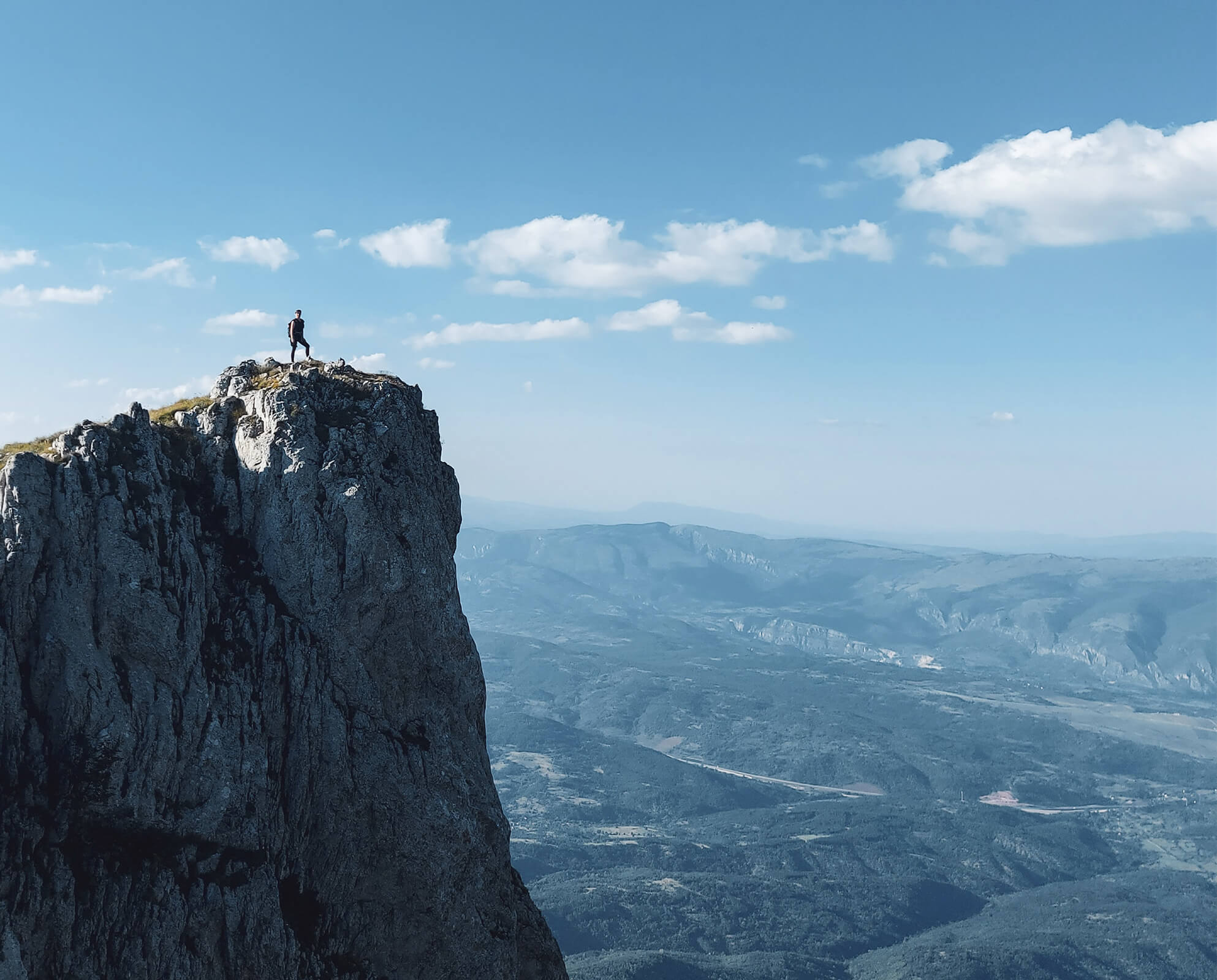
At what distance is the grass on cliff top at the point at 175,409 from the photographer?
37409mm

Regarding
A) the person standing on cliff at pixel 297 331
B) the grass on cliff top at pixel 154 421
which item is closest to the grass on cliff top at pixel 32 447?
the grass on cliff top at pixel 154 421

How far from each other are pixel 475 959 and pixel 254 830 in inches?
381

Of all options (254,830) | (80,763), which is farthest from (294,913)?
(80,763)

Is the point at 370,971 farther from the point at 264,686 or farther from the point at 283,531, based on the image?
the point at 283,531

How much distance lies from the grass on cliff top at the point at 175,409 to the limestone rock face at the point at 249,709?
2.27ft

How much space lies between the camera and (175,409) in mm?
39156

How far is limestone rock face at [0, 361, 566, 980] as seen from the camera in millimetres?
27109

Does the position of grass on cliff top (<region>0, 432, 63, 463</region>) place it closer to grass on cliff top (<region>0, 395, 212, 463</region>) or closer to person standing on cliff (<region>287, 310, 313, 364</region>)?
grass on cliff top (<region>0, 395, 212, 463</region>)

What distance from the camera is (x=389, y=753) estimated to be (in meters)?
33.0

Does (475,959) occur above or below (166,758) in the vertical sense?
below

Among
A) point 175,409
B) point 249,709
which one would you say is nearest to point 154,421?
point 175,409

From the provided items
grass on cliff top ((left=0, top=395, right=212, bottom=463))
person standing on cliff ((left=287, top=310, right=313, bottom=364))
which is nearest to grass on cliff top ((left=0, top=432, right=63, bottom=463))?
grass on cliff top ((left=0, top=395, right=212, bottom=463))

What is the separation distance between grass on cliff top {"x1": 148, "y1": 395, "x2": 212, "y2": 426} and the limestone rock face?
2.27 ft

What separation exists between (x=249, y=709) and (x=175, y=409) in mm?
15049
